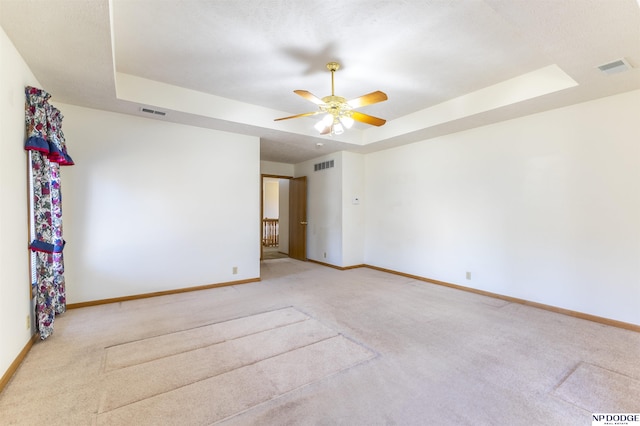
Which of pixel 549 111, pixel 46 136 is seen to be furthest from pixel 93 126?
pixel 549 111

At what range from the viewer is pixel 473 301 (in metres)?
4.24

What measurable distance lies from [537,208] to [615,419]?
110 inches

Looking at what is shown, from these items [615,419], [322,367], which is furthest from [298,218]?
[615,419]

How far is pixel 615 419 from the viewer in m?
1.86

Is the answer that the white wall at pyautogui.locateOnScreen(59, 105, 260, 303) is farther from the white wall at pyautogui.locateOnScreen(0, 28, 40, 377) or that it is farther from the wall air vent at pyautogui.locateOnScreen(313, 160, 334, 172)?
the wall air vent at pyautogui.locateOnScreen(313, 160, 334, 172)

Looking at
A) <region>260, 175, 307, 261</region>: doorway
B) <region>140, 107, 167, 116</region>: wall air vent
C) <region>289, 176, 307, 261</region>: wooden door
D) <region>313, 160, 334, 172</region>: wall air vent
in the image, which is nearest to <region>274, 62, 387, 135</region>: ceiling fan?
<region>140, 107, 167, 116</region>: wall air vent

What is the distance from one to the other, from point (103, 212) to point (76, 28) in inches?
100

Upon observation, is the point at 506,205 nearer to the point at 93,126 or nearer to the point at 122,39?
the point at 122,39

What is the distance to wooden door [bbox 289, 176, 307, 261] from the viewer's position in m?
7.55

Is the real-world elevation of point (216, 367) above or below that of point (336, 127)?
below

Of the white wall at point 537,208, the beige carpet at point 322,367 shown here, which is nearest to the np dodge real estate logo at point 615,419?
the beige carpet at point 322,367

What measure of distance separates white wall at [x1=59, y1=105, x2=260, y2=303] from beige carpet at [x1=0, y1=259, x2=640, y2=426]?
58 cm

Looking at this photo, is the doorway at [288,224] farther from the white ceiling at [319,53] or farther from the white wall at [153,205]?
the white ceiling at [319,53]

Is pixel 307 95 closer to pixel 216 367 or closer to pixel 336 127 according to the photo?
pixel 336 127
